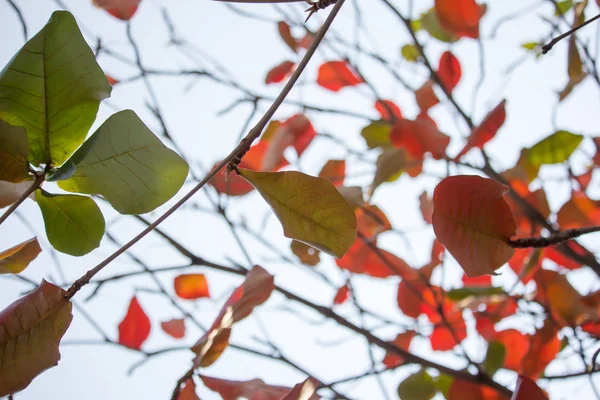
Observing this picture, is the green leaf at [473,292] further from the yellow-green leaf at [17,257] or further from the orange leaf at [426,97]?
the yellow-green leaf at [17,257]

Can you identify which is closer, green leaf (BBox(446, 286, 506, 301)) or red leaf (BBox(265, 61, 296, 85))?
green leaf (BBox(446, 286, 506, 301))

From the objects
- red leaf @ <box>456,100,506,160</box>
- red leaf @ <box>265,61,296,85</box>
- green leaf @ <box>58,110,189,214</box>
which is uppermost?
red leaf @ <box>265,61,296,85</box>

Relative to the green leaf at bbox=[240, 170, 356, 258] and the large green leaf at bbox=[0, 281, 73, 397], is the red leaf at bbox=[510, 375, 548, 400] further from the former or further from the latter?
the large green leaf at bbox=[0, 281, 73, 397]

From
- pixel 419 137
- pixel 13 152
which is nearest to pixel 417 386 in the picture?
pixel 419 137

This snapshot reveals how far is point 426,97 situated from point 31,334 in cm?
68

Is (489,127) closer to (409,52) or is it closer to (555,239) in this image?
(555,239)

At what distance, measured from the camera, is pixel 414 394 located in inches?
26.5

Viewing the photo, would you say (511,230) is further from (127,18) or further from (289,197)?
(127,18)

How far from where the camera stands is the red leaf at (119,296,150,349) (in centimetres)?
76

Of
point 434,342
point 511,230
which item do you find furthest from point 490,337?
point 511,230

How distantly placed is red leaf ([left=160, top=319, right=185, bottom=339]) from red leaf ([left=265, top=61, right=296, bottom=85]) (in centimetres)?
45

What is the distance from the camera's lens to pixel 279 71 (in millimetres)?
910

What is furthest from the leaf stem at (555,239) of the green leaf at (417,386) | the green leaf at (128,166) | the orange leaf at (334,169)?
the orange leaf at (334,169)

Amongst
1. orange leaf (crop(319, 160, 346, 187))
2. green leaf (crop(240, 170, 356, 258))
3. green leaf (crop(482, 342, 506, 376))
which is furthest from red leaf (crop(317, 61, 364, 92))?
green leaf (crop(240, 170, 356, 258))
